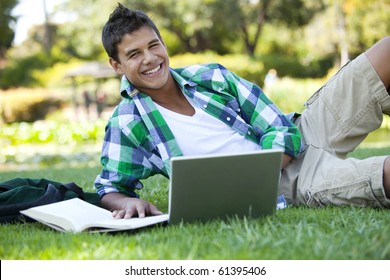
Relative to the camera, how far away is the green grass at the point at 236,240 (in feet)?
6.34

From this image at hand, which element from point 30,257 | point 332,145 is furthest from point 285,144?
point 30,257

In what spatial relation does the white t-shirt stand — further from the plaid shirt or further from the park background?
the park background

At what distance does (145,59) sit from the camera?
3096 millimetres

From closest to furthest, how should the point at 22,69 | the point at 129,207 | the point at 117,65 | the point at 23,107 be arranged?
the point at 129,207, the point at 117,65, the point at 23,107, the point at 22,69

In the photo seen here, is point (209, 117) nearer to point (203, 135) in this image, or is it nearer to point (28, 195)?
point (203, 135)

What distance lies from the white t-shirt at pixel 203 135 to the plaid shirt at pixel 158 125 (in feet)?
0.11

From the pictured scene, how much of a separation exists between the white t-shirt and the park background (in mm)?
450

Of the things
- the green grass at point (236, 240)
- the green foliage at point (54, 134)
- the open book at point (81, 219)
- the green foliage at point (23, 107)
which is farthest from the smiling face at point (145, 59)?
the green foliage at point (23, 107)

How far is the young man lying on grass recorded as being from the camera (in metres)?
3.07

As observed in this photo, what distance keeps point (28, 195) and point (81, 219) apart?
61cm

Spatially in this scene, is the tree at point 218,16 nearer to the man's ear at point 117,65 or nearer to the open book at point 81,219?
the man's ear at point 117,65

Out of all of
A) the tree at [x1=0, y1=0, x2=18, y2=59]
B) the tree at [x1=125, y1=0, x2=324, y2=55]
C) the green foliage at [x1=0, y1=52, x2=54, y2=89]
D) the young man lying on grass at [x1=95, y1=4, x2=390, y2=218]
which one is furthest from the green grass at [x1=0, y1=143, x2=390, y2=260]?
the tree at [x1=0, y1=0, x2=18, y2=59]

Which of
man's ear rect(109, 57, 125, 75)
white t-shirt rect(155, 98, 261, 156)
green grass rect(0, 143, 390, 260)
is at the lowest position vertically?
green grass rect(0, 143, 390, 260)

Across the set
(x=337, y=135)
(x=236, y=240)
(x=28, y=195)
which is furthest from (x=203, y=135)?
(x=236, y=240)
